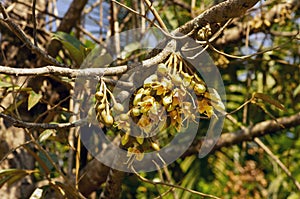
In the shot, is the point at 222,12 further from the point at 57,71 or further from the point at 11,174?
the point at 11,174

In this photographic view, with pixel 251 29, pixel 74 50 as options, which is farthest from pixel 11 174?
pixel 251 29

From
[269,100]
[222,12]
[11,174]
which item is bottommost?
[11,174]

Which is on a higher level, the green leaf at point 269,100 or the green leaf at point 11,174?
the green leaf at point 269,100

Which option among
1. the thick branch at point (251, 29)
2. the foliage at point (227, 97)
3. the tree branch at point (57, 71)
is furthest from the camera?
the thick branch at point (251, 29)

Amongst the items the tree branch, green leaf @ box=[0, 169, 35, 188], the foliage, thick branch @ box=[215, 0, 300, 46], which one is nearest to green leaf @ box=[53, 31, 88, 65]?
the foliage

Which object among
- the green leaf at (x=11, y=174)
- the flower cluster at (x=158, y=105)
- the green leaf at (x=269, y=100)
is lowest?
the green leaf at (x=11, y=174)

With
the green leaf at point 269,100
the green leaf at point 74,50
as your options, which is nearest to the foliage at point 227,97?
the green leaf at point 74,50

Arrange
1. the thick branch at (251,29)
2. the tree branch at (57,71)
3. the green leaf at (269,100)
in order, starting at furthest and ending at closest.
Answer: the thick branch at (251,29), the green leaf at (269,100), the tree branch at (57,71)

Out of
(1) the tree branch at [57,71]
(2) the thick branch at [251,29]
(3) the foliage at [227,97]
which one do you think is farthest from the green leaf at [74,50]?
(2) the thick branch at [251,29]

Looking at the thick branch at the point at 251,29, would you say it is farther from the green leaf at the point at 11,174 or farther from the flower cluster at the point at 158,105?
the flower cluster at the point at 158,105

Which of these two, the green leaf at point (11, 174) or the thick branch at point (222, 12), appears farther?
the green leaf at point (11, 174)

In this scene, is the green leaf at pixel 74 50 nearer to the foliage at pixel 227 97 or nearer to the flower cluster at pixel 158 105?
the foliage at pixel 227 97
